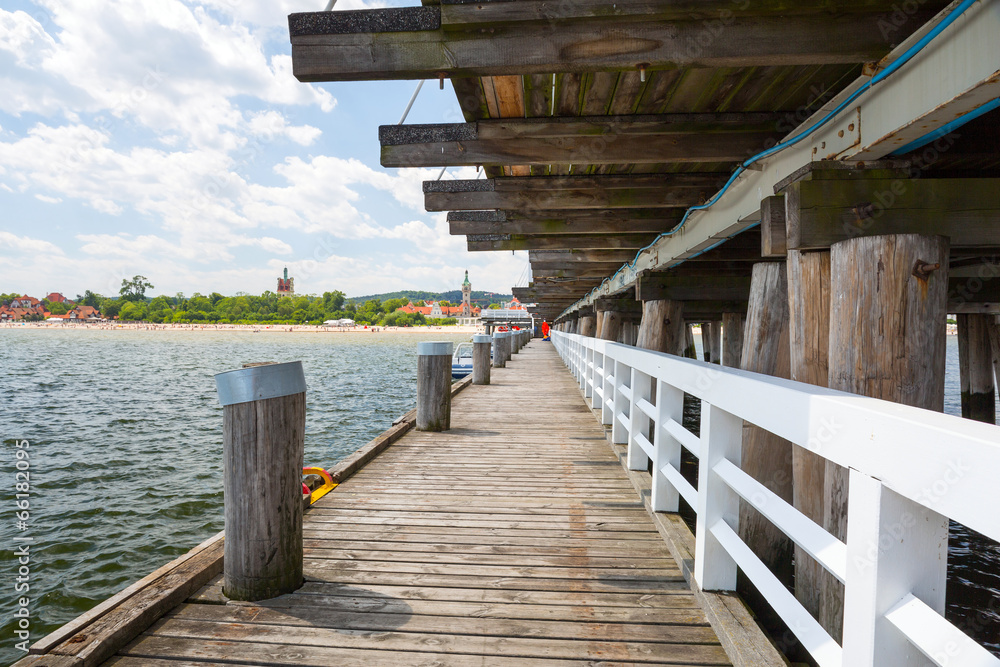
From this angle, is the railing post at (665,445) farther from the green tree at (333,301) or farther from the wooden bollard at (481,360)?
the green tree at (333,301)

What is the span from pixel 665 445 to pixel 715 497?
983 millimetres

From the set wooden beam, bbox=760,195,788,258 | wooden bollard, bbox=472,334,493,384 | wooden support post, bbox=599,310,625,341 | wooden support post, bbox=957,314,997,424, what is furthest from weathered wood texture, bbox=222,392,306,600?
wooden support post, bbox=957,314,997,424

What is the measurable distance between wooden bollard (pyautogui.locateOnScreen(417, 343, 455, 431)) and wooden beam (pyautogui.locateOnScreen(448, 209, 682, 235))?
1.90 meters

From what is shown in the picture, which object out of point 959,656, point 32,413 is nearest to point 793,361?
point 959,656

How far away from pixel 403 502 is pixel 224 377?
198 cm

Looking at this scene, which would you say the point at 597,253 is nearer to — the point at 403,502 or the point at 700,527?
the point at 403,502

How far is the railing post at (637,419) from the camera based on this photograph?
4.33 m

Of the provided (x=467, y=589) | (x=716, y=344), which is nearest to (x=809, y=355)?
(x=467, y=589)

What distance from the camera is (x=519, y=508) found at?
13.6ft

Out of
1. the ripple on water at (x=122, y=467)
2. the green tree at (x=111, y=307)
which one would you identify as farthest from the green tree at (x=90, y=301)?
the ripple on water at (x=122, y=467)

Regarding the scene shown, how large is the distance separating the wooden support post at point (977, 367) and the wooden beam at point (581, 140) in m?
10.7

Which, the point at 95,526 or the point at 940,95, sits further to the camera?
the point at 95,526

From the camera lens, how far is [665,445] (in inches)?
137

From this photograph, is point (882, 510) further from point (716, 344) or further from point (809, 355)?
point (716, 344)
